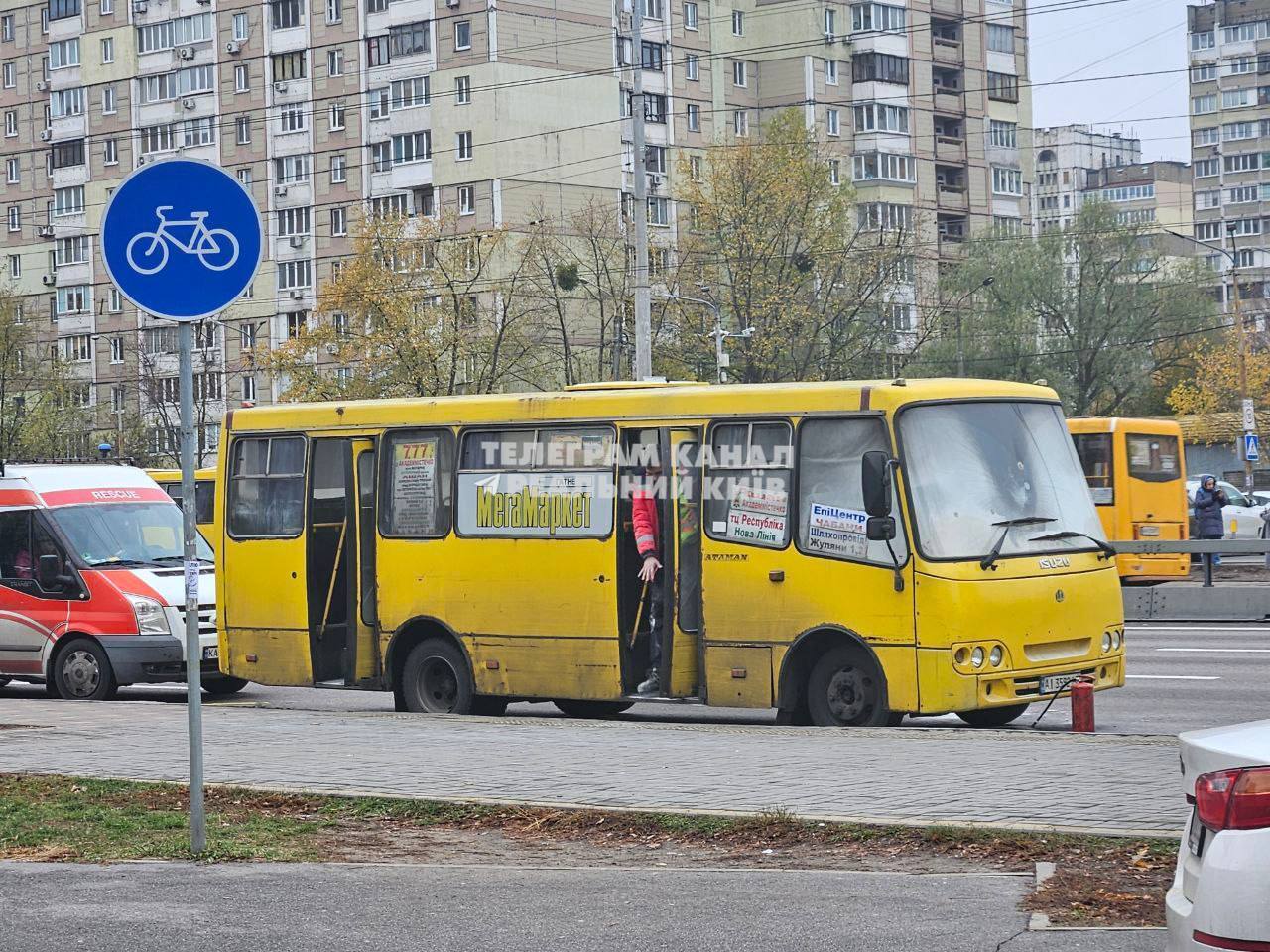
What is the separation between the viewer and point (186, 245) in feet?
28.7

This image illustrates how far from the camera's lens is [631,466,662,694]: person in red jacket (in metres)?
15.6

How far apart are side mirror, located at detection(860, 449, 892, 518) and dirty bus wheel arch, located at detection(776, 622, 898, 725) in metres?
1.00

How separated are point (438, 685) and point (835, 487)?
4148 mm

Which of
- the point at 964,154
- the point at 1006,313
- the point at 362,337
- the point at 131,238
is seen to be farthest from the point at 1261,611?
the point at 964,154

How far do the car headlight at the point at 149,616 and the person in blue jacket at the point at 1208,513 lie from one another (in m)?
21.8

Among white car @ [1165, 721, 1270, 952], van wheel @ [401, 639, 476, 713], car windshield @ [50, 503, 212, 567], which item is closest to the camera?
white car @ [1165, 721, 1270, 952]

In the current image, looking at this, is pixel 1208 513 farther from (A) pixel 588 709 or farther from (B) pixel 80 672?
(B) pixel 80 672

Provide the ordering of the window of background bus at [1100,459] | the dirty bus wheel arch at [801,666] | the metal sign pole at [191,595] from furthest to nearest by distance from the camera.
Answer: the window of background bus at [1100,459] → the dirty bus wheel arch at [801,666] → the metal sign pole at [191,595]

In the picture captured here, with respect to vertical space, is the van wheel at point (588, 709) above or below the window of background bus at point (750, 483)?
below

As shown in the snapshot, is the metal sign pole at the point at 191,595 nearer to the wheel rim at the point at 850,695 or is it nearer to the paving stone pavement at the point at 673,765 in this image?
the paving stone pavement at the point at 673,765

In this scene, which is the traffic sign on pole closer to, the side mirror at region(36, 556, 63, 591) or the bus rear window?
the side mirror at region(36, 556, 63, 591)

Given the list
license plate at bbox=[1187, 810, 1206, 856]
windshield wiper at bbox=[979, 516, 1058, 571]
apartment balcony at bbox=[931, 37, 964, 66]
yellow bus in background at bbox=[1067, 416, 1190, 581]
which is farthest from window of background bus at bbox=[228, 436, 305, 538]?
apartment balcony at bbox=[931, 37, 964, 66]

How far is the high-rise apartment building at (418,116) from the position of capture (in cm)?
8325

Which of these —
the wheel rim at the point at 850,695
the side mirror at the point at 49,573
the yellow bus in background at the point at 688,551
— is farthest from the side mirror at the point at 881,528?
the side mirror at the point at 49,573
